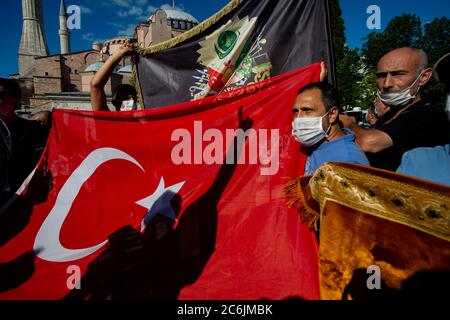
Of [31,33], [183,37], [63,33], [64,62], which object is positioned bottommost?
[183,37]

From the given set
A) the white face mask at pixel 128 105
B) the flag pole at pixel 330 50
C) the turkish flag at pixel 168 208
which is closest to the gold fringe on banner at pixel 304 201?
the turkish flag at pixel 168 208

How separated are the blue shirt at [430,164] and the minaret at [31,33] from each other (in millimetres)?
67758

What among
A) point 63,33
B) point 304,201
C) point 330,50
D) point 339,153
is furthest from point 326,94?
point 63,33

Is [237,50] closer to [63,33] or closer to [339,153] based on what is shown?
[339,153]

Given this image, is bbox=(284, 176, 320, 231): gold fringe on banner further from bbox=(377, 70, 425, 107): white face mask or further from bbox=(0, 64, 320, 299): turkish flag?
bbox=(377, 70, 425, 107): white face mask

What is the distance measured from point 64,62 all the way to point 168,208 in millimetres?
52358

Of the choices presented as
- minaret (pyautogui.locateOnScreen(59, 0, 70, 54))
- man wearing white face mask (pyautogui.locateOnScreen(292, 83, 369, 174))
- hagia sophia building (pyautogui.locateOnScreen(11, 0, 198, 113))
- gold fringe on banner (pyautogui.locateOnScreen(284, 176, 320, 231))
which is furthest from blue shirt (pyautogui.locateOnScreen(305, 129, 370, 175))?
minaret (pyautogui.locateOnScreen(59, 0, 70, 54))

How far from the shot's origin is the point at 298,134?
2.25 metres

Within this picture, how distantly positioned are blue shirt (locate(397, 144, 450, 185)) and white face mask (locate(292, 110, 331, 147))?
656mm

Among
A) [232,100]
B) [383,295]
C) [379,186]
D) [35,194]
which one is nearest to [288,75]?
[232,100]

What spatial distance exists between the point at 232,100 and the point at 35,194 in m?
2.32

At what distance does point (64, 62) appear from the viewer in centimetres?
4391

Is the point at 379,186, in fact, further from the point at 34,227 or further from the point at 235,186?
the point at 34,227

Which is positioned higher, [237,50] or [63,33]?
[63,33]
